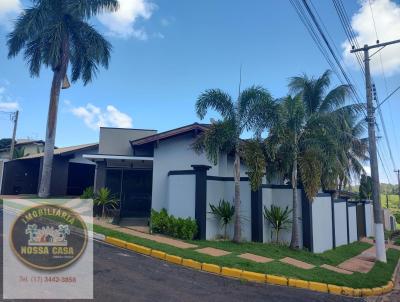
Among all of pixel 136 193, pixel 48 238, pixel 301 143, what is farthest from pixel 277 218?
pixel 48 238

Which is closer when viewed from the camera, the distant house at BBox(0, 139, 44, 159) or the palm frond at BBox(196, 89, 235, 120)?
the palm frond at BBox(196, 89, 235, 120)

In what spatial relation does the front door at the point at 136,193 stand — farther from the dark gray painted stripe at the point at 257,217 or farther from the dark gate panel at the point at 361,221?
the dark gate panel at the point at 361,221

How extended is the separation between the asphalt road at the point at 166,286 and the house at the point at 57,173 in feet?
52.2

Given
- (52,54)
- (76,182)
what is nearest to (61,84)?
(52,54)

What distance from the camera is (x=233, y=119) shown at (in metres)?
11.4

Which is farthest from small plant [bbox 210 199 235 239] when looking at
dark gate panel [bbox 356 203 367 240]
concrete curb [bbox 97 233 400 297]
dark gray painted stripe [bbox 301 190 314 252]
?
dark gate panel [bbox 356 203 367 240]

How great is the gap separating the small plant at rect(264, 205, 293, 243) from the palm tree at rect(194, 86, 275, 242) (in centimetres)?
169

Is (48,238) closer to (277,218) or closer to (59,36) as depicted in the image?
(277,218)

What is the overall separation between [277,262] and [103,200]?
8928mm

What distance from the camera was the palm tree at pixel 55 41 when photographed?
692 inches

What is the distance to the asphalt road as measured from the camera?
5.54 m

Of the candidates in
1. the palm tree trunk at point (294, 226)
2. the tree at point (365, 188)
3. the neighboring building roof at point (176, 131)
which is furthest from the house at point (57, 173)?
the tree at point (365, 188)

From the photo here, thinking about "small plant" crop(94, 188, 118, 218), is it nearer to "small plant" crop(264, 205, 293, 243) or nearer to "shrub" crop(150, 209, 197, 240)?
"shrub" crop(150, 209, 197, 240)

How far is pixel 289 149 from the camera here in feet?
39.1
